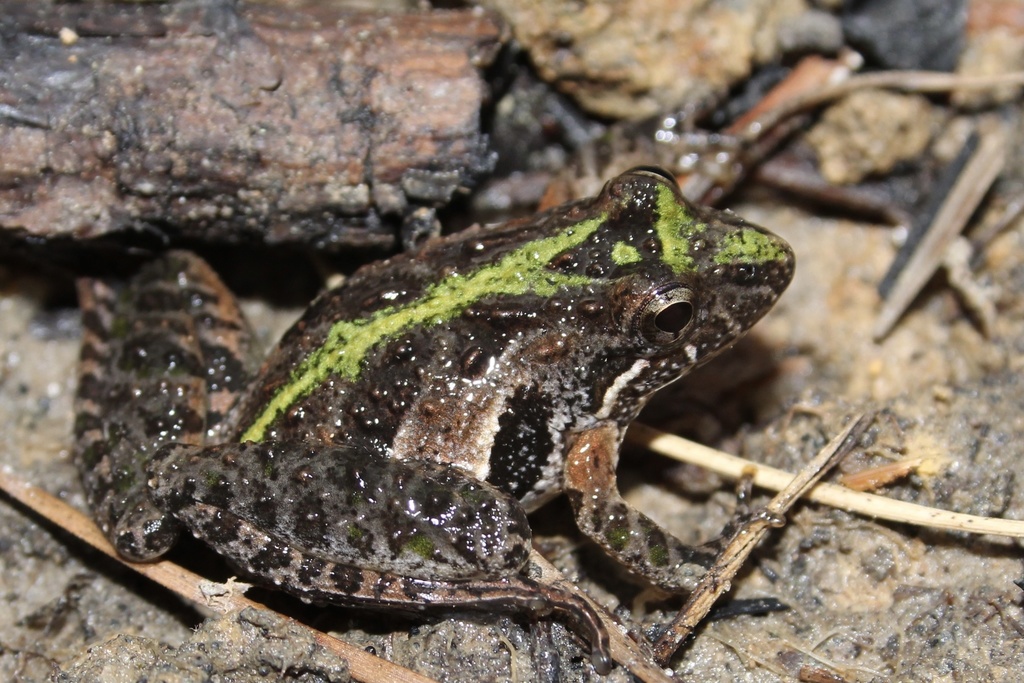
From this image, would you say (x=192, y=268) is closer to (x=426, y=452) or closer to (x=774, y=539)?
(x=426, y=452)

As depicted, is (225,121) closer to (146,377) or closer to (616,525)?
(146,377)

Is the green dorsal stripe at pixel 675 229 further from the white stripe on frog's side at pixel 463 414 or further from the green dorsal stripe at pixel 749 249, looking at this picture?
the white stripe on frog's side at pixel 463 414

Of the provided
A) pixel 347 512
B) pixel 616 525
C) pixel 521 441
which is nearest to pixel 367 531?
pixel 347 512

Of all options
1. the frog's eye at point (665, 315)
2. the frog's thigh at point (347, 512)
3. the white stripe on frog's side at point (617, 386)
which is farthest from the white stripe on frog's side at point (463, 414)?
the frog's eye at point (665, 315)

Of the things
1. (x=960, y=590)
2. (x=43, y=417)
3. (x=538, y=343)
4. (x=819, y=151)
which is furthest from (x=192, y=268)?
(x=960, y=590)

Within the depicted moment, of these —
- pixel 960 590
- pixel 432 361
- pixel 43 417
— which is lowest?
pixel 43 417
